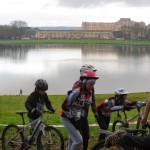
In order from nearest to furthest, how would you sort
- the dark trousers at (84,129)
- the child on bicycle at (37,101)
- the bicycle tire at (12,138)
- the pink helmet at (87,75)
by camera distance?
the pink helmet at (87,75) → the dark trousers at (84,129) → the child on bicycle at (37,101) → the bicycle tire at (12,138)

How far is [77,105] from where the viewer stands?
20.5 feet

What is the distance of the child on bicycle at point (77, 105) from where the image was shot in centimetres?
612

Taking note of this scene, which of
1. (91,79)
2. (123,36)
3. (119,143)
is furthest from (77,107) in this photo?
(123,36)

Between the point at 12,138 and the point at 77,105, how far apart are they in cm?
193

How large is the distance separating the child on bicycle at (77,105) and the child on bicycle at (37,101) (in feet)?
2.83

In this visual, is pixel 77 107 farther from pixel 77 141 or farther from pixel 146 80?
pixel 146 80

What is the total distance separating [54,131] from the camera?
6.72 m

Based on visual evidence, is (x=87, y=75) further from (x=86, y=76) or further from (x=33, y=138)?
(x=33, y=138)

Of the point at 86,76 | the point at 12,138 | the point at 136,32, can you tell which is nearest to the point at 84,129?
the point at 86,76

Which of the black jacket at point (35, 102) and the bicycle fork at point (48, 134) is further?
the black jacket at point (35, 102)

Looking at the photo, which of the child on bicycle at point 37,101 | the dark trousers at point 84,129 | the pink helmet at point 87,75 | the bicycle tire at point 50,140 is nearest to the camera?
the pink helmet at point 87,75

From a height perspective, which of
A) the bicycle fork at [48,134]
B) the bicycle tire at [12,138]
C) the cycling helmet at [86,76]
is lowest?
the bicycle tire at [12,138]

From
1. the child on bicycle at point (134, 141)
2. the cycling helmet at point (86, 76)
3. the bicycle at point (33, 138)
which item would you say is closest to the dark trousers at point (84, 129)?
the bicycle at point (33, 138)

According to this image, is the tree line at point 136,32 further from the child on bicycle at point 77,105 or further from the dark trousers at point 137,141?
the dark trousers at point 137,141
